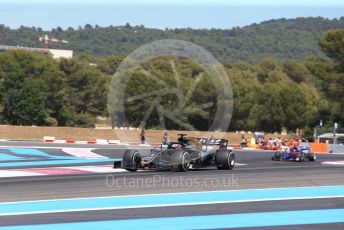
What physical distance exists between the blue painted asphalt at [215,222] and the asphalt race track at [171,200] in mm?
15

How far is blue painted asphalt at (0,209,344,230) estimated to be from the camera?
36.3 ft

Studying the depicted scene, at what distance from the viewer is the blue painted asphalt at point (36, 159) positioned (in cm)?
2806

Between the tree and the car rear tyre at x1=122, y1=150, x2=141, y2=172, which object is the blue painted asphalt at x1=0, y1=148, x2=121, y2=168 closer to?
the car rear tyre at x1=122, y1=150, x2=141, y2=172

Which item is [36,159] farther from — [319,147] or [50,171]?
[319,147]

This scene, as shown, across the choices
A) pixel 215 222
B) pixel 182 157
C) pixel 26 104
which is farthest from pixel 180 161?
pixel 26 104

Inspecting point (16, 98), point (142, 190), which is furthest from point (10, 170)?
point (16, 98)

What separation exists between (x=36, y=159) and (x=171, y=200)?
1750 centimetres

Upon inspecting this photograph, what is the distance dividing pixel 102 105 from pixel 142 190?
7139 cm

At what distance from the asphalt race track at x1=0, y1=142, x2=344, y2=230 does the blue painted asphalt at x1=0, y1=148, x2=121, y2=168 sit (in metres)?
5.48

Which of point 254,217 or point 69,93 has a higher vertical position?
point 69,93

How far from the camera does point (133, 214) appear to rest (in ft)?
41.1

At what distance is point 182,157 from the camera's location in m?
21.6

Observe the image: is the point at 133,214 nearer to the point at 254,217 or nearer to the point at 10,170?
the point at 254,217

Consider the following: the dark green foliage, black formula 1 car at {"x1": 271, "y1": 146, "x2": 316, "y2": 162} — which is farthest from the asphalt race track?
the dark green foliage
